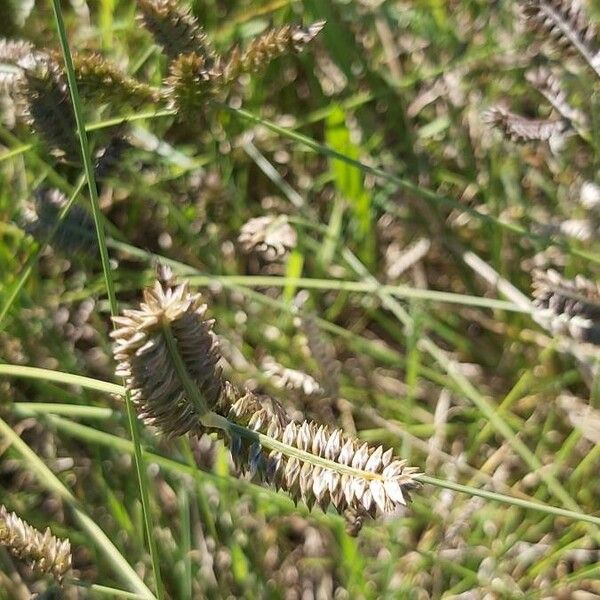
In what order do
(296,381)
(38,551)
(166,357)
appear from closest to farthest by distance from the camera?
(166,357) < (38,551) < (296,381)

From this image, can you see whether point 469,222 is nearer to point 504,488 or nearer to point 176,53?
point 504,488

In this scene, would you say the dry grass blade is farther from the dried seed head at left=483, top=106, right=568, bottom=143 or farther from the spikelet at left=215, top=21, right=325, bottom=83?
the spikelet at left=215, top=21, right=325, bottom=83

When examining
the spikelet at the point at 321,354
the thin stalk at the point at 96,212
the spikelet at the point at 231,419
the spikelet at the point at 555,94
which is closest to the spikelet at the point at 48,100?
the thin stalk at the point at 96,212

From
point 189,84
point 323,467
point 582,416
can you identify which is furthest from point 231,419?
point 582,416

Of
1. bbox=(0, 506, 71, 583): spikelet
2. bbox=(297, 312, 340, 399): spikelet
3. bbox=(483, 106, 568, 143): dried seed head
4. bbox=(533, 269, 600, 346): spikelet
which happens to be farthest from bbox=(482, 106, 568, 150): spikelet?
bbox=(0, 506, 71, 583): spikelet

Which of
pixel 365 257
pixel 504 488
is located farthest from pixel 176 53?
pixel 504 488

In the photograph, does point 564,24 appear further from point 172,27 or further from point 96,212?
point 96,212

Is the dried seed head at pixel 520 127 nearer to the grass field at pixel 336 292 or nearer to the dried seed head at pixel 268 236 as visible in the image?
the grass field at pixel 336 292
